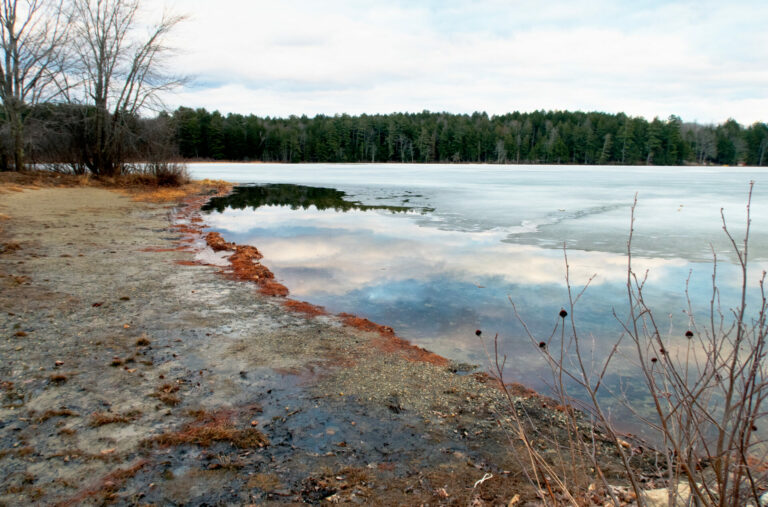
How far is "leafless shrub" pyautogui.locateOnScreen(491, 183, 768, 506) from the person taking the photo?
5.19 ft

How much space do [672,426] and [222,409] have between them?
317 cm

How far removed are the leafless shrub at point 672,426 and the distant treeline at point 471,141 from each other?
89.5 meters

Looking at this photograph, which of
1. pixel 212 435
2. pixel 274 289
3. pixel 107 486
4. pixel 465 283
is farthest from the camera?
pixel 465 283

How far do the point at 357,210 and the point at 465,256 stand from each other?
32.0 ft

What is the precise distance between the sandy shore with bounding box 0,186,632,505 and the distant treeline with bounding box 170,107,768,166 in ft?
282

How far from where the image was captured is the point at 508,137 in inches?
3708

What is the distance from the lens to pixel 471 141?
309ft

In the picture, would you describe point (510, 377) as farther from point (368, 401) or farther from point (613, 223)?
point (613, 223)

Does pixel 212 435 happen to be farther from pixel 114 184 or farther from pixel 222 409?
pixel 114 184

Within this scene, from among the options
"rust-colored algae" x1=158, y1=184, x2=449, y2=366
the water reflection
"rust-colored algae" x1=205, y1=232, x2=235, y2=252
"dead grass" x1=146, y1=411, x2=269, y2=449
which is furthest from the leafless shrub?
"rust-colored algae" x1=205, y1=232, x2=235, y2=252

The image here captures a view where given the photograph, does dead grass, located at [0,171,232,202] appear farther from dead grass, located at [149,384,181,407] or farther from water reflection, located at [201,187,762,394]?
dead grass, located at [149,384,181,407]

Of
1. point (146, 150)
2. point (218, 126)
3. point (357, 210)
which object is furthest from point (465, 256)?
point (218, 126)

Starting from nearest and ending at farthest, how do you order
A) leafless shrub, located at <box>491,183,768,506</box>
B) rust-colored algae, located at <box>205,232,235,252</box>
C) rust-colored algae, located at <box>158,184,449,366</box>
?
leafless shrub, located at <box>491,183,768,506</box> < rust-colored algae, located at <box>158,184,449,366</box> < rust-colored algae, located at <box>205,232,235,252</box>

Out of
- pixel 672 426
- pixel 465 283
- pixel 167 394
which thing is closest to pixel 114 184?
pixel 465 283
